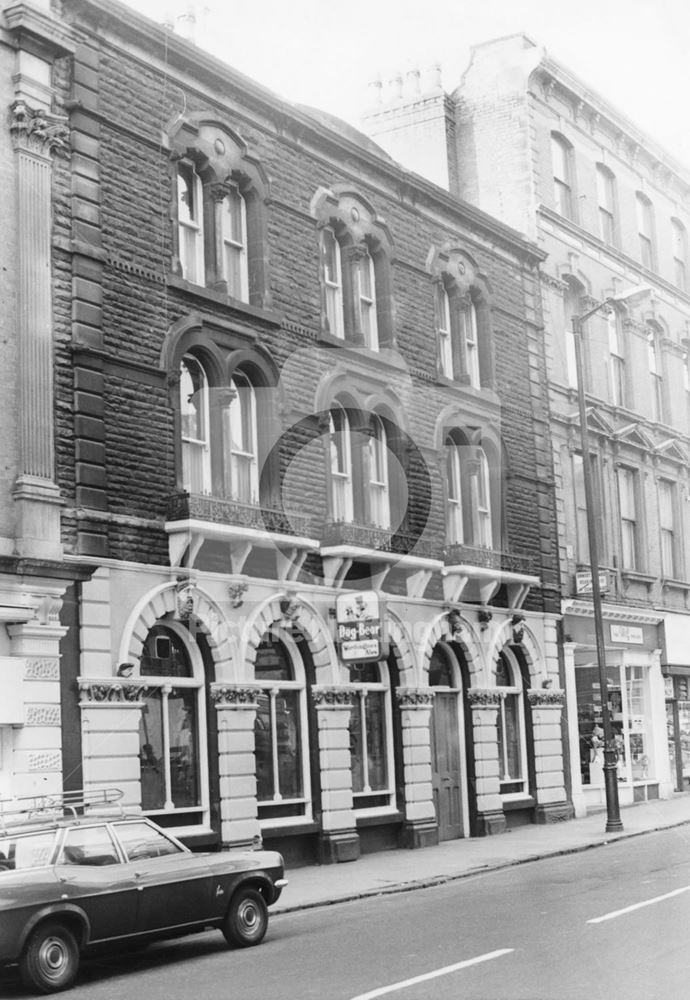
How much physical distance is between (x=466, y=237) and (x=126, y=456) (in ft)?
41.1

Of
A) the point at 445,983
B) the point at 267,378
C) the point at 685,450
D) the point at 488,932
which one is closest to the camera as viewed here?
the point at 445,983

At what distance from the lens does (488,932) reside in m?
14.3

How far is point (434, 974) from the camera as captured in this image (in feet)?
39.0

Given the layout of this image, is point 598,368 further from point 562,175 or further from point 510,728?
point 510,728

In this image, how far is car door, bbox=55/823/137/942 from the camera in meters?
13.1

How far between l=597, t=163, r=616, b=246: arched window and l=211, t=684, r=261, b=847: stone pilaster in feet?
66.9

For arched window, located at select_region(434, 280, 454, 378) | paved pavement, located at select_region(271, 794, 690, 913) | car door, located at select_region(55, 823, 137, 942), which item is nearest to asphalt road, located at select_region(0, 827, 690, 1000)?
car door, located at select_region(55, 823, 137, 942)

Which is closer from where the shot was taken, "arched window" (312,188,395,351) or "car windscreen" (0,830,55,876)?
"car windscreen" (0,830,55,876)

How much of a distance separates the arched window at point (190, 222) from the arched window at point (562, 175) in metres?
14.7

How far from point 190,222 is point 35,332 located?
4539mm

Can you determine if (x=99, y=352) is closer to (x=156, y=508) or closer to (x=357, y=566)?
(x=156, y=508)

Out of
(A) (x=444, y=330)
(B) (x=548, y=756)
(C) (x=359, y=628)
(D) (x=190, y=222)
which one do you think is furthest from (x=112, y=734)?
(B) (x=548, y=756)

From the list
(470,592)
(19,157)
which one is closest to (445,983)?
(19,157)

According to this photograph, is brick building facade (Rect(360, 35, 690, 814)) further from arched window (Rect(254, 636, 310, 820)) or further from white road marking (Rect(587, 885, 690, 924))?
white road marking (Rect(587, 885, 690, 924))
